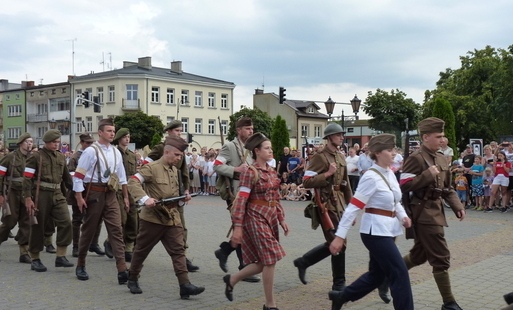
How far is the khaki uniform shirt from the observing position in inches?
277

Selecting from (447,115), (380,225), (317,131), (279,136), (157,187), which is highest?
(317,131)

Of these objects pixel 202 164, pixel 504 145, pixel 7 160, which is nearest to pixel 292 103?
pixel 202 164

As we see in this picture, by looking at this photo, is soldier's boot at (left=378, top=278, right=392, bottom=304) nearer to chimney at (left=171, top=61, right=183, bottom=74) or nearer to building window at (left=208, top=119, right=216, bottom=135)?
building window at (left=208, top=119, right=216, bottom=135)

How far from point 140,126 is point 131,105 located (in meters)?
8.53

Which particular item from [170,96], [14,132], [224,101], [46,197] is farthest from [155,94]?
[46,197]

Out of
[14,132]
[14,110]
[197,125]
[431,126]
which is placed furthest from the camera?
[14,132]

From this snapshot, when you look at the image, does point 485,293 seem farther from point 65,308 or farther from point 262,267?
point 65,308

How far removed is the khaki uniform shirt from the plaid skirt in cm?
117

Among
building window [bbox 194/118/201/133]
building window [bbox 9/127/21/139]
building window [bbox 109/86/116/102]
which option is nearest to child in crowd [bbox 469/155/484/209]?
building window [bbox 109/86/116/102]

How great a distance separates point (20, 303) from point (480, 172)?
14941 millimetres

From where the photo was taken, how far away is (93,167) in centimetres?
839

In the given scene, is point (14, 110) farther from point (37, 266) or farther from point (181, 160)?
point (181, 160)

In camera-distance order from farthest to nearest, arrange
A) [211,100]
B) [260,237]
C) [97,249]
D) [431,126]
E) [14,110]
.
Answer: [14,110], [211,100], [97,249], [431,126], [260,237]

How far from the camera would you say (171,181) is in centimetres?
729
